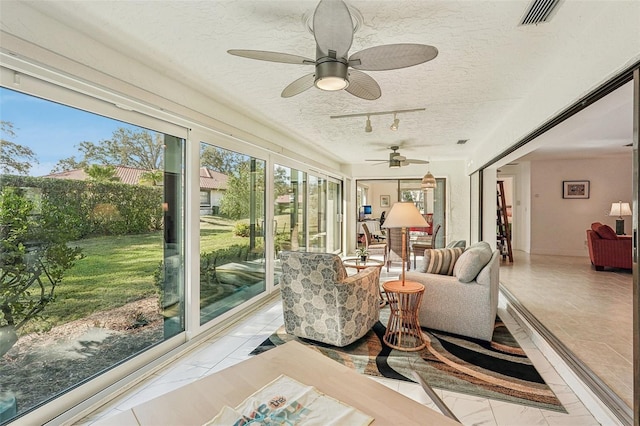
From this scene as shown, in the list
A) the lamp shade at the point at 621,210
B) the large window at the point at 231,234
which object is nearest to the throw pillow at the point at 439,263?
the large window at the point at 231,234

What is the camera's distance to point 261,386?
4.07 feet

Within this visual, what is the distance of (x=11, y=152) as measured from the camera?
1.83 metres

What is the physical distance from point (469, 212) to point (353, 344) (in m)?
5.83

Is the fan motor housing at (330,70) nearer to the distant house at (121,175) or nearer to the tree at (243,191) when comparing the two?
the distant house at (121,175)

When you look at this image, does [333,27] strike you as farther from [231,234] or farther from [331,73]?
[231,234]

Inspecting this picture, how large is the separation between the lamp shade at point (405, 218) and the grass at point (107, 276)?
219cm

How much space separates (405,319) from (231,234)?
86.8 inches

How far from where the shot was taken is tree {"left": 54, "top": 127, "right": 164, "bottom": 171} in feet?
7.39

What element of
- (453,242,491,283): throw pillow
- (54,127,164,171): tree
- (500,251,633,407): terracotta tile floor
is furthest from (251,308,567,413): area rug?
(54,127,164,171): tree

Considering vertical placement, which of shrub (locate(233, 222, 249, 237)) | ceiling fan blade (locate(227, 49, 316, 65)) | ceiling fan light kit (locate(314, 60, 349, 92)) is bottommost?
shrub (locate(233, 222, 249, 237))

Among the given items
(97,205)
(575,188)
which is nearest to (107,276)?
(97,205)

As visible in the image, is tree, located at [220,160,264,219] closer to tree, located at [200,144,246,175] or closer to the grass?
tree, located at [200,144,246,175]

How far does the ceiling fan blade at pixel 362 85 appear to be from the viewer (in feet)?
6.59

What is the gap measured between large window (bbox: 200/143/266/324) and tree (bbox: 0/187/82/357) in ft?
4.48
